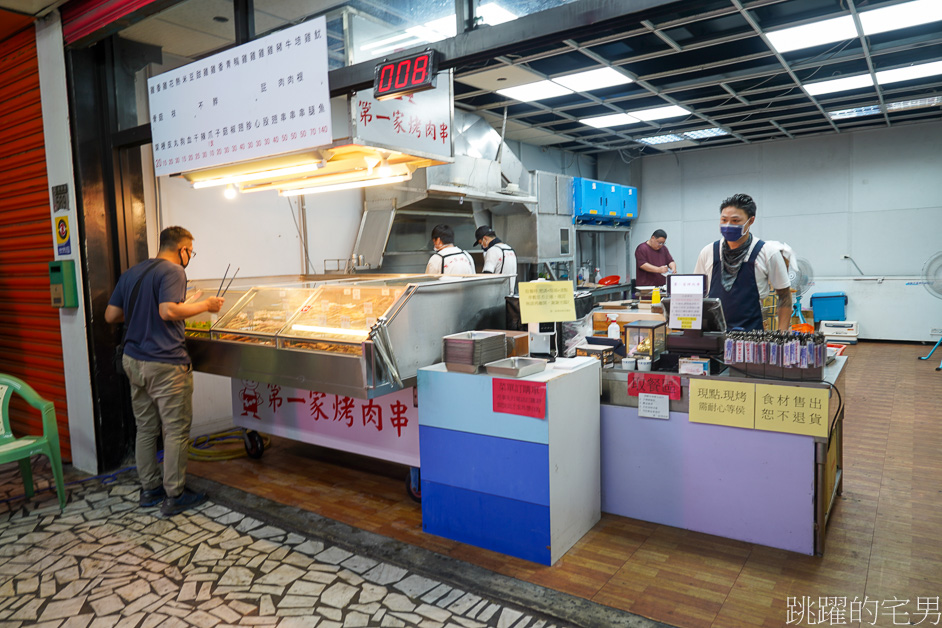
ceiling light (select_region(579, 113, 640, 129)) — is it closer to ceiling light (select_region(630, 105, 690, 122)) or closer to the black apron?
ceiling light (select_region(630, 105, 690, 122))

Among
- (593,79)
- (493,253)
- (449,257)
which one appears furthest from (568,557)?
(593,79)

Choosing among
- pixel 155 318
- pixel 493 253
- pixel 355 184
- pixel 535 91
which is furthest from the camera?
pixel 535 91

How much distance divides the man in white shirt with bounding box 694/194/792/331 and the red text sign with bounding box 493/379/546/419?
1787 mm

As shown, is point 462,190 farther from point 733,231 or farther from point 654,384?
point 654,384

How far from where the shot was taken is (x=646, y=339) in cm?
329

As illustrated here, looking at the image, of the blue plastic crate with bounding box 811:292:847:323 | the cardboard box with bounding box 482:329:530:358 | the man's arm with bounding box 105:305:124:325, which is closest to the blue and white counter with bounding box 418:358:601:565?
the cardboard box with bounding box 482:329:530:358

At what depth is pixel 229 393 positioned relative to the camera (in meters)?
5.42

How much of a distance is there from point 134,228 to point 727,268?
428 centimetres

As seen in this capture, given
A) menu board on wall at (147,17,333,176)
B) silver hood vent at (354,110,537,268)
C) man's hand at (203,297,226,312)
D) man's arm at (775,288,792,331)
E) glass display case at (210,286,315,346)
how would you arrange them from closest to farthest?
menu board on wall at (147,17,333,176) → man's hand at (203,297,226,312) → glass display case at (210,286,315,346) → man's arm at (775,288,792,331) → silver hood vent at (354,110,537,268)

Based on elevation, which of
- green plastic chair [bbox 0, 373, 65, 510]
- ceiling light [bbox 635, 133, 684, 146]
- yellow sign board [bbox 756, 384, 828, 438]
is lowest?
green plastic chair [bbox 0, 373, 65, 510]

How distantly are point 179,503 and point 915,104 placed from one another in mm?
9613

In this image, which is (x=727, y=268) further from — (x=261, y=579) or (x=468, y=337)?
(x=261, y=579)

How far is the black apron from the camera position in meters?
3.82

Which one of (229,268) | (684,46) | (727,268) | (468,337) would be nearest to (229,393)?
(229,268)
